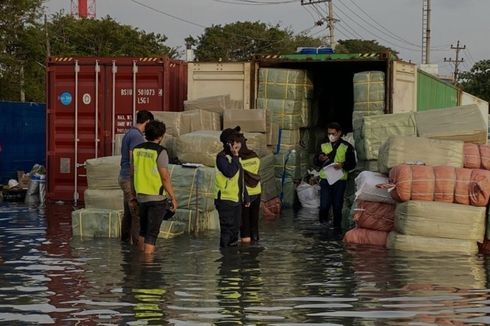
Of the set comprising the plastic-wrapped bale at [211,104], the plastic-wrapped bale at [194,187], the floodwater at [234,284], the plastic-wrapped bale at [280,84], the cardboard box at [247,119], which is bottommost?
the floodwater at [234,284]

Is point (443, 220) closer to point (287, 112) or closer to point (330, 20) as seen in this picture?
point (287, 112)

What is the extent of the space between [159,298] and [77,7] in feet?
166

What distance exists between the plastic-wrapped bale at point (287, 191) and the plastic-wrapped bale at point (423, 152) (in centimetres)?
512

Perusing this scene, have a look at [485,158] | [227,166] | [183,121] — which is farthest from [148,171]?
[183,121]

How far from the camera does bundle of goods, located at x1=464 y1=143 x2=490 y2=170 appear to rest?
37.7 ft

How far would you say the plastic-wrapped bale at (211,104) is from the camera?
1568cm

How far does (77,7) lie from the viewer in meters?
56.6

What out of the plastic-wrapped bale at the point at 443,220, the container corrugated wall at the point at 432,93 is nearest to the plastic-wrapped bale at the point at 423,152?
the plastic-wrapped bale at the point at 443,220

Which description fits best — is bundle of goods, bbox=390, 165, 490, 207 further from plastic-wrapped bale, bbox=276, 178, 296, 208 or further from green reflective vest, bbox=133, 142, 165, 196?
plastic-wrapped bale, bbox=276, 178, 296, 208

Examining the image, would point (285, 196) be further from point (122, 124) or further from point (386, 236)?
point (386, 236)

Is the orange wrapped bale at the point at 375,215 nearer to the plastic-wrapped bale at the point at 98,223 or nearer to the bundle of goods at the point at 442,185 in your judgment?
the bundle of goods at the point at 442,185

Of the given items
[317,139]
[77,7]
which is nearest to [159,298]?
[317,139]

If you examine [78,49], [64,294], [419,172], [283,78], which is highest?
[78,49]

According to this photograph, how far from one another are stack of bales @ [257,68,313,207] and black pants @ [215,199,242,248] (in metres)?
5.04
